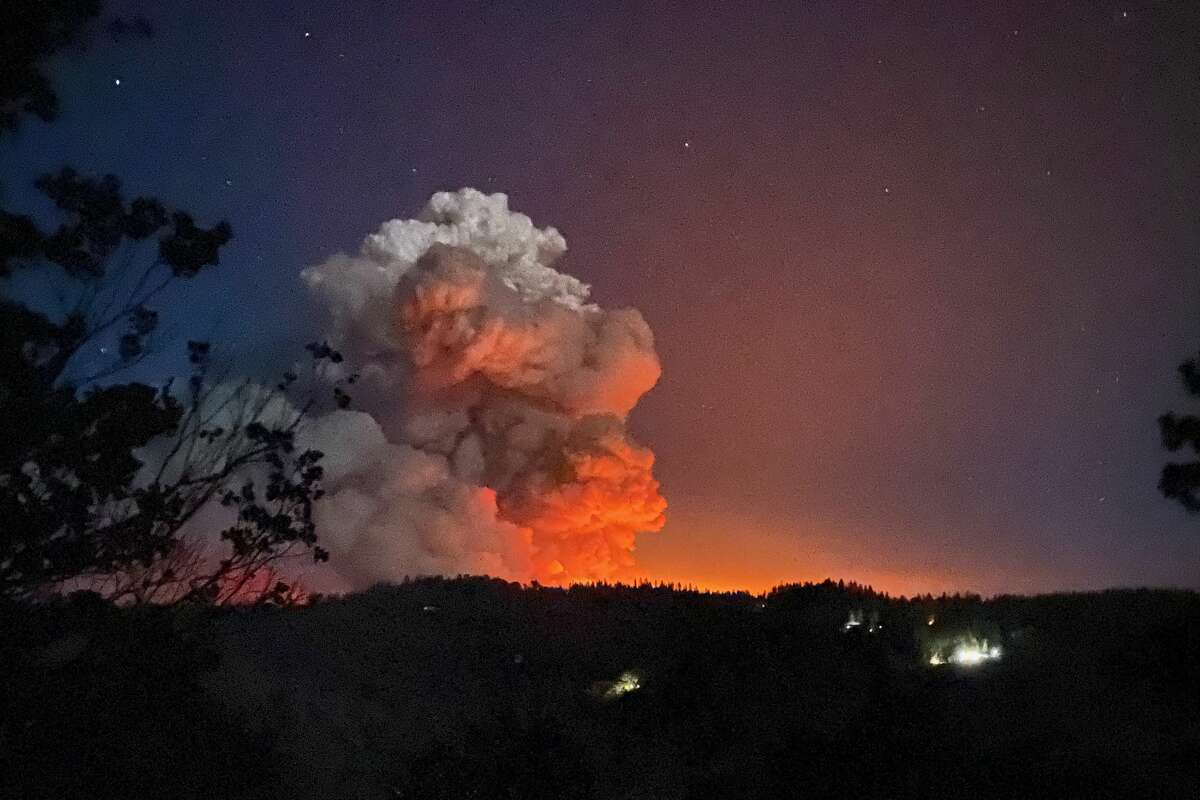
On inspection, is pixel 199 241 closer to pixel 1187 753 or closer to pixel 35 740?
pixel 35 740

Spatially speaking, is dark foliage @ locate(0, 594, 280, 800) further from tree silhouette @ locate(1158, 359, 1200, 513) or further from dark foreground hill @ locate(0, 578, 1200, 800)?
tree silhouette @ locate(1158, 359, 1200, 513)

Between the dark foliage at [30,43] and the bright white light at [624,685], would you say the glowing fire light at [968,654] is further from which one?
the dark foliage at [30,43]

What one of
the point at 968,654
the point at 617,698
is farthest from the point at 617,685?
the point at 968,654

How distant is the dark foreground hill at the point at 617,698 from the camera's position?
9.66 m

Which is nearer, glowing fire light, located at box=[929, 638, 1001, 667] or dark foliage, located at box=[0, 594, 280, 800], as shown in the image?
dark foliage, located at box=[0, 594, 280, 800]

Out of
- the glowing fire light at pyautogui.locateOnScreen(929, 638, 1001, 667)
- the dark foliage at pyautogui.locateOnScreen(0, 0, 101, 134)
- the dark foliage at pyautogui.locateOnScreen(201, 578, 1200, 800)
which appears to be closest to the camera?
the dark foliage at pyautogui.locateOnScreen(0, 0, 101, 134)

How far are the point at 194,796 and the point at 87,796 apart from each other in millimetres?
2562

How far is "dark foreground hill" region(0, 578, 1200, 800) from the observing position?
9.66 m

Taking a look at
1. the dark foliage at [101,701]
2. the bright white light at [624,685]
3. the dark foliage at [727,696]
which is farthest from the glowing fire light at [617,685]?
the dark foliage at [101,701]

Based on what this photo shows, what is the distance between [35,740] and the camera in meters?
8.46

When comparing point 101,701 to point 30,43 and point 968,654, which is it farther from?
point 968,654

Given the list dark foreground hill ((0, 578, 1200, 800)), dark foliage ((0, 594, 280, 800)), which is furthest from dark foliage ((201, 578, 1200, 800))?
dark foliage ((0, 594, 280, 800))

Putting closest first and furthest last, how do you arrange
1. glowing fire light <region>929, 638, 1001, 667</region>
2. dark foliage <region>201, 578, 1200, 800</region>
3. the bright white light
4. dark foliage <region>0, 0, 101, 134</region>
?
dark foliage <region>0, 0, 101, 134</region> → dark foliage <region>201, 578, 1200, 800</region> → glowing fire light <region>929, 638, 1001, 667</region> → the bright white light

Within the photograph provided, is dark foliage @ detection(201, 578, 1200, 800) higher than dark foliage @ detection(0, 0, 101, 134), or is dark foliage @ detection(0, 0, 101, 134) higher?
dark foliage @ detection(0, 0, 101, 134)
